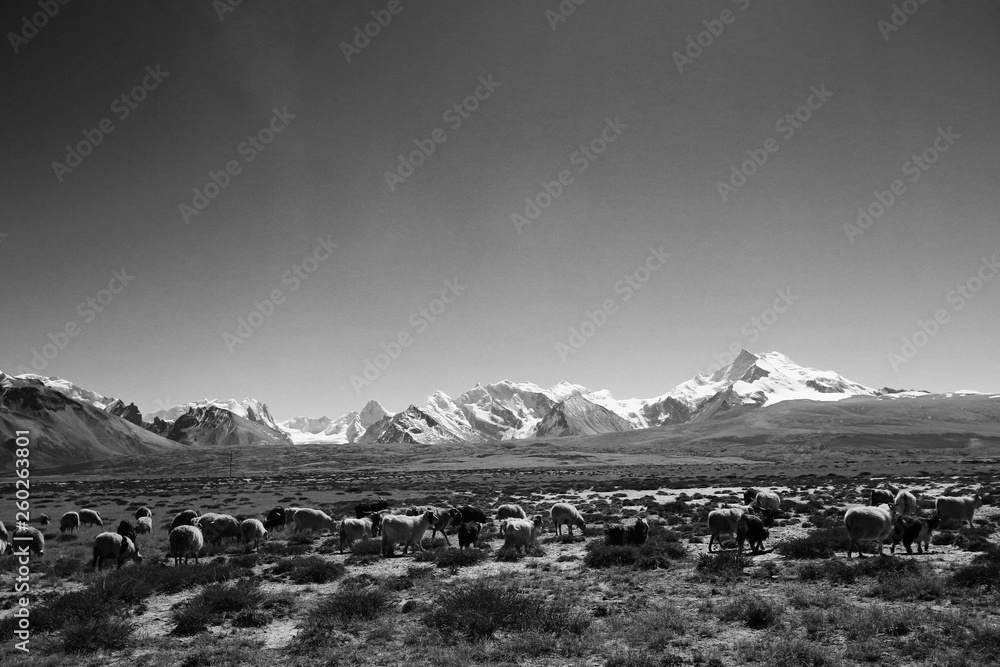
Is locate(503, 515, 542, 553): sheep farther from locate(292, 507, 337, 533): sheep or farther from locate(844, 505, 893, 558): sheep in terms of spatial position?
locate(292, 507, 337, 533): sheep

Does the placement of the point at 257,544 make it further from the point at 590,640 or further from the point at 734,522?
the point at 734,522

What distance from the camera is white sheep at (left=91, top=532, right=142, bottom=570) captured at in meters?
18.9

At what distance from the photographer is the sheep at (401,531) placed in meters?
20.4

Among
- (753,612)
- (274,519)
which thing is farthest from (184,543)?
(753,612)

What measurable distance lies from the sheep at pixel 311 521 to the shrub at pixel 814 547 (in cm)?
2143

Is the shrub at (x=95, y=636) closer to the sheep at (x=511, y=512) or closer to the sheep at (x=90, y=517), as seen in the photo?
the sheep at (x=511, y=512)

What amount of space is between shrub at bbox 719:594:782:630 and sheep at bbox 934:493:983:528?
17404 mm

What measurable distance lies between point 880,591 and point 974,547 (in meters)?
8.87

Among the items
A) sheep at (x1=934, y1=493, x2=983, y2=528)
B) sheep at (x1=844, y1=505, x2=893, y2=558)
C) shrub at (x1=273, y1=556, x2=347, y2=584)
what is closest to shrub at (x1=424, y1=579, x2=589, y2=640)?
shrub at (x1=273, y1=556, x2=347, y2=584)

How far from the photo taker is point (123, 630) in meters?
11.0

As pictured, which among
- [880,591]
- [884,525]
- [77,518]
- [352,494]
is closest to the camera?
[880,591]

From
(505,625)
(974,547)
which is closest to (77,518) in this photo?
(505,625)

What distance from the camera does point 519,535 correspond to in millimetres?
20609

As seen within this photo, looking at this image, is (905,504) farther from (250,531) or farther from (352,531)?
(250,531)
